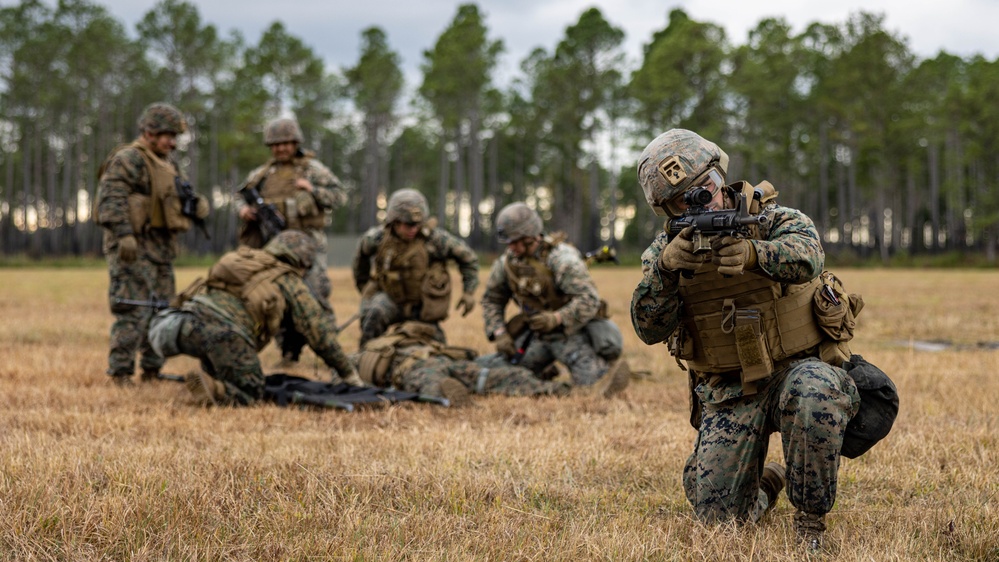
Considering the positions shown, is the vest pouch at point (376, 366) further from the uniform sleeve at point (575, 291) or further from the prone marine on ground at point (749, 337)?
the prone marine on ground at point (749, 337)

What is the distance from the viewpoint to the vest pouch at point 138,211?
23.1 feet

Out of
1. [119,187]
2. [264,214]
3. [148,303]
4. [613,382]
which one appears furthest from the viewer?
[264,214]

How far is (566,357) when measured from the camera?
721 cm

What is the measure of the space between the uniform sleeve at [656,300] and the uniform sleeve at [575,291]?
11.8 ft

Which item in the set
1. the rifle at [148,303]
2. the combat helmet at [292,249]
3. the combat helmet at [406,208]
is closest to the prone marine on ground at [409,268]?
the combat helmet at [406,208]

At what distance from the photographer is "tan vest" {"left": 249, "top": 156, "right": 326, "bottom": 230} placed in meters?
8.16

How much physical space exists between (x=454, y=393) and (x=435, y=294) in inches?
A: 74.5

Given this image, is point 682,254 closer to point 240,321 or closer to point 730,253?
point 730,253

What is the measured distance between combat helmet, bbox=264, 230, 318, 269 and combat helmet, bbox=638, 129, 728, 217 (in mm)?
3387

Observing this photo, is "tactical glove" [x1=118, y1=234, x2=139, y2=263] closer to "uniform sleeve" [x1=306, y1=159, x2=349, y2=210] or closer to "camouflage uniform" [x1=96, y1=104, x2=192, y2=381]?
"camouflage uniform" [x1=96, y1=104, x2=192, y2=381]

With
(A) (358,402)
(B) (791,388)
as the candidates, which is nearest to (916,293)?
(A) (358,402)

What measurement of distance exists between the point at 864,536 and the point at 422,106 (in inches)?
1678

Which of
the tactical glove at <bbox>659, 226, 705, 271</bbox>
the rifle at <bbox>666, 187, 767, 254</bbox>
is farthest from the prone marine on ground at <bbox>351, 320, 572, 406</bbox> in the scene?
the rifle at <bbox>666, 187, 767, 254</bbox>

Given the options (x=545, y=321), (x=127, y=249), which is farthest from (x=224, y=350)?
(x=545, y=321)
